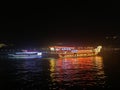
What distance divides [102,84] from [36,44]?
315ft

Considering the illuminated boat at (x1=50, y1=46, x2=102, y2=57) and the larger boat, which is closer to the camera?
the larger boat

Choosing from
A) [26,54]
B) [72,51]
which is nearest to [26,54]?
[26,54]

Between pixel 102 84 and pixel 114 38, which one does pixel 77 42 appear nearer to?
pixel 114 38

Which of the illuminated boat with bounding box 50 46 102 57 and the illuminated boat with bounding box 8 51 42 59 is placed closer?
the illuminated boat with bounding box 8 51 42 59

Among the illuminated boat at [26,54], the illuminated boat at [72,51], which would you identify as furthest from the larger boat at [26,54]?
the illuminated boat at [72,51]

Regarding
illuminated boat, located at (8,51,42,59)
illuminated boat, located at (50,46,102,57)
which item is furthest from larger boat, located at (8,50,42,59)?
illuminated boat, located at (50,46,102,57)

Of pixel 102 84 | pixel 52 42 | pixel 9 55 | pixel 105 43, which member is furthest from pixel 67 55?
pixel 102 84

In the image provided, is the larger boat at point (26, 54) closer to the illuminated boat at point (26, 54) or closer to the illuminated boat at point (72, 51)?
the illuminated boat at point (26, 54)

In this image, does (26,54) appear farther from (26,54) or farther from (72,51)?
(72,51)

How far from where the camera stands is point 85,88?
31062 mm

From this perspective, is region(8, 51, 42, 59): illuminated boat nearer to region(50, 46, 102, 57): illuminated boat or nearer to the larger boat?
the larger boat

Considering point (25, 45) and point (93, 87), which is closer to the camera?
point (93, 87)

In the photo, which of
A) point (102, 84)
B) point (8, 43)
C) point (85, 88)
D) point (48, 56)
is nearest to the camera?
point (85, 88)

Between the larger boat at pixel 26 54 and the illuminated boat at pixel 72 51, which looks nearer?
the larger boat at pixel 26 54
